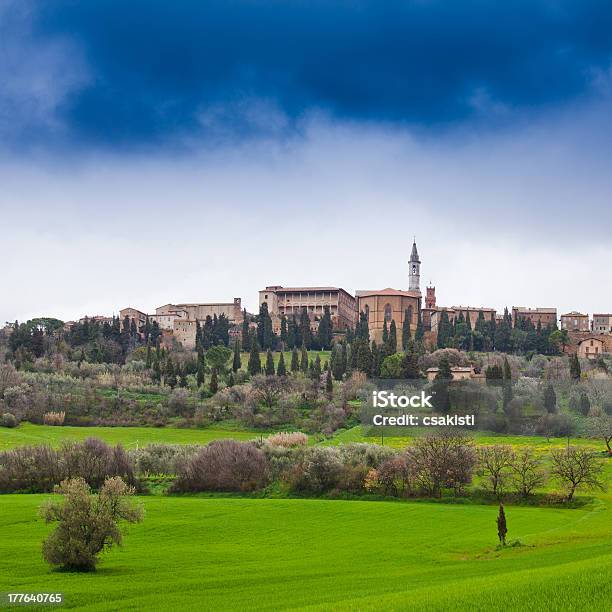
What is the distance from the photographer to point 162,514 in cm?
3922

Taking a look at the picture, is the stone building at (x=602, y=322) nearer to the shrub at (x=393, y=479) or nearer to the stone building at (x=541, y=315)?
the stone building at (x=541, y=315)

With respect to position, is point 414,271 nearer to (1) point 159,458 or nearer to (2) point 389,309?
(2) point 389,309

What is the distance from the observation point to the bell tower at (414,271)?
148500 millimetres

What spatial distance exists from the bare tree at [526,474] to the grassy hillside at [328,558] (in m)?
2.31

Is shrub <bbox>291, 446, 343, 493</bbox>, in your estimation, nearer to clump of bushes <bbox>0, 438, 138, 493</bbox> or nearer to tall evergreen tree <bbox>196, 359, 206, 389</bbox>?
clump of bushes <bbox>0, 438, 138, 493</bbox>

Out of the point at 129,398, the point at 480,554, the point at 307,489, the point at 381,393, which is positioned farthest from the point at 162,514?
the point at 129,398

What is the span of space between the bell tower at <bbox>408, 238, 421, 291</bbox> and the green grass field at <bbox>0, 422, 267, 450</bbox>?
263 feet

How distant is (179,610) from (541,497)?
1087 inches

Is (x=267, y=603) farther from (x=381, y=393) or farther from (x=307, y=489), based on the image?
(x=381, y=393)

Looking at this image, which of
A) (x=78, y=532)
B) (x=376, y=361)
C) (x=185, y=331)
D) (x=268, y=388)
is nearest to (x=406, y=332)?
(x=376, y=361)

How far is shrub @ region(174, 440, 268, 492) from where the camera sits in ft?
163

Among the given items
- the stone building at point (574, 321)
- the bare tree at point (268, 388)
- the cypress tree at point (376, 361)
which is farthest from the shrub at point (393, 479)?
the stone building at point (574, 321)

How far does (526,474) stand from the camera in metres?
44.0

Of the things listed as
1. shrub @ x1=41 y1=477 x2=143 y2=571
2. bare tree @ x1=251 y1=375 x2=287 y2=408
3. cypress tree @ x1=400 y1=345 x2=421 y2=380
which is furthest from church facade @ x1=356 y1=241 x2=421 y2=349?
shrub @ x1=41 y1=477 x2=143 y2=571
